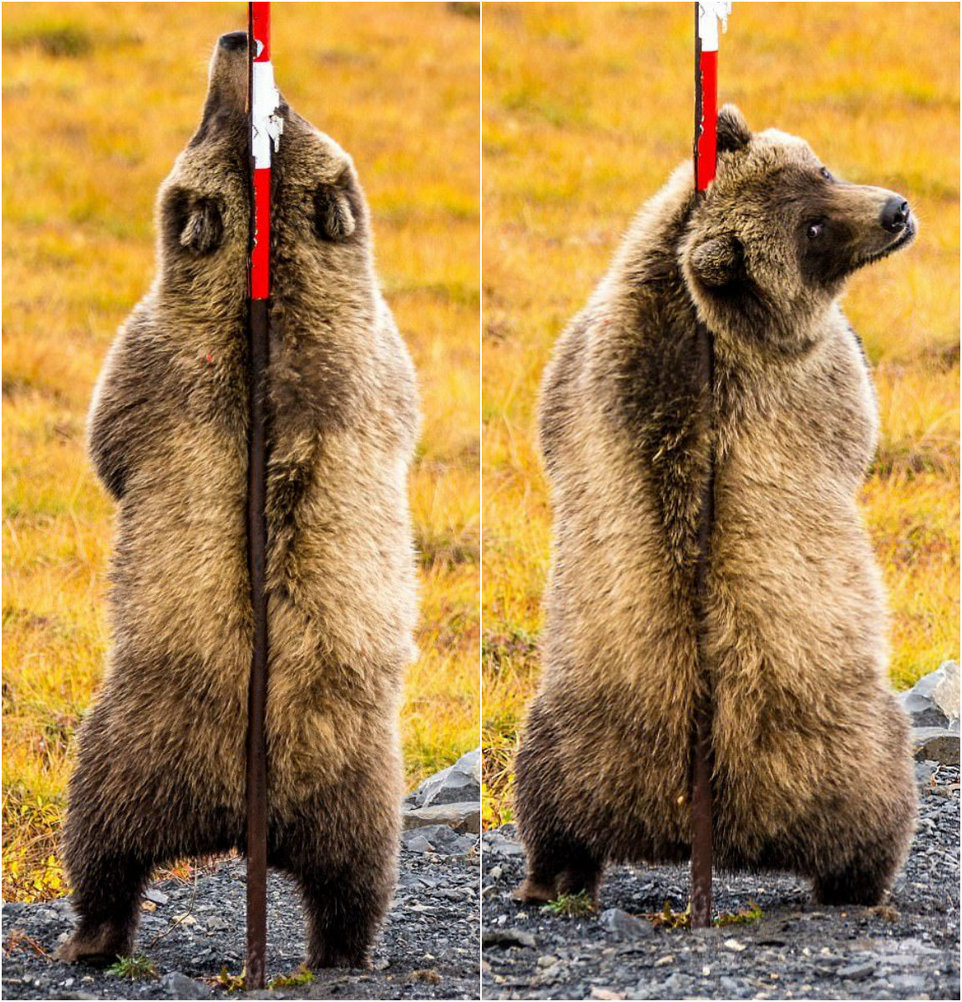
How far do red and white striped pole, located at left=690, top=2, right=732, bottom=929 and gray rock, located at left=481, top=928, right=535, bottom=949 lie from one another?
44cm

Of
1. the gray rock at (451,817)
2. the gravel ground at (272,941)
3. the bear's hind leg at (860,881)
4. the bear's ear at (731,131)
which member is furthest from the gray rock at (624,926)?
the bear's ear at (731,131)

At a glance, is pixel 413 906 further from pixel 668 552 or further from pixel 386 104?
pixel 386 104

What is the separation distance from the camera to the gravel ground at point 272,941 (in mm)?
3891

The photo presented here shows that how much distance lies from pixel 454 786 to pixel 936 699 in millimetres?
1785

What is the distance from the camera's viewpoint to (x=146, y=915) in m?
4.36

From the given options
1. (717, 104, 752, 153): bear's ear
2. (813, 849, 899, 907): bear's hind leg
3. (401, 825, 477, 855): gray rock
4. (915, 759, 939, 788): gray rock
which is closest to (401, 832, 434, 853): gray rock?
(401, 825, 477, 855): gray rock

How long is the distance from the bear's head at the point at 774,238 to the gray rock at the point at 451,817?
1.71 m

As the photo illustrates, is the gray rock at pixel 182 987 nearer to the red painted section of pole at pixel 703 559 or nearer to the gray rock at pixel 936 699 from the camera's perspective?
the red painted section of pole at pixel 703 559

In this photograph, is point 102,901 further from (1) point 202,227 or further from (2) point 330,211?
(2) point 330,211

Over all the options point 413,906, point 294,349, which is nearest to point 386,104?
point 294,349

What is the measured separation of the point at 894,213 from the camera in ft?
13.1

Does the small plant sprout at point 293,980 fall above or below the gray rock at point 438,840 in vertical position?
below

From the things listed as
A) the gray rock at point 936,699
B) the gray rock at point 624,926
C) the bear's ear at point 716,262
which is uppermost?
the bear's ear at point 716,262

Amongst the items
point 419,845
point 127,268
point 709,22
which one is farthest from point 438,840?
point 127,268
